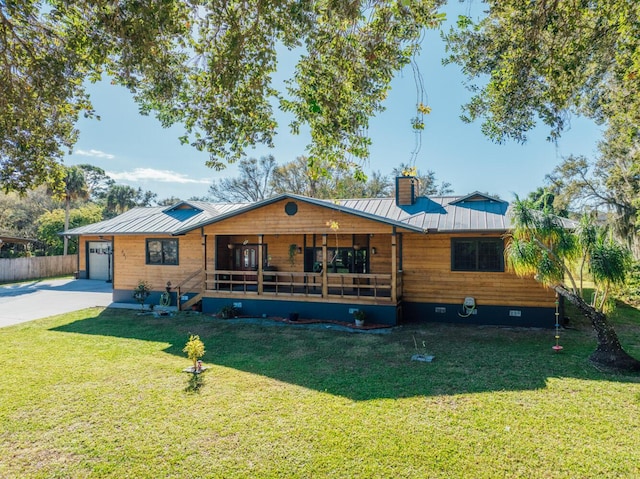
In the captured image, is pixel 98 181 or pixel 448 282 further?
pixel 98 181

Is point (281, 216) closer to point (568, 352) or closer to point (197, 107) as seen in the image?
point (197, 107)

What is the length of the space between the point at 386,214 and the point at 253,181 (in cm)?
2299

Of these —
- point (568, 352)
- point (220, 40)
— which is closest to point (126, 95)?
point (220, 40)

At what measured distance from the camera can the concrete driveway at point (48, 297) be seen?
1326 cm

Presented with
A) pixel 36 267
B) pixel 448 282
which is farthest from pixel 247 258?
pixel 36 267

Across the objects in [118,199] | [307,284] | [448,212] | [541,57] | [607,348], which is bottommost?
[607,348]

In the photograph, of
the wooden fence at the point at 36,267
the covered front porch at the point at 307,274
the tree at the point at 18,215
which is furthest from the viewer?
the tree at the point at 18,215

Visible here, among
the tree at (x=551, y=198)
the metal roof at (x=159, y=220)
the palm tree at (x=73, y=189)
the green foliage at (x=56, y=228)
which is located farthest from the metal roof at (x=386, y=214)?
the green foliage at (x=56, y=228)

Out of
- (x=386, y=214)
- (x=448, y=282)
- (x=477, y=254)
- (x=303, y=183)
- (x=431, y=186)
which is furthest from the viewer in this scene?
(x=431, y=186)

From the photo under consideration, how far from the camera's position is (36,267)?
945 inches

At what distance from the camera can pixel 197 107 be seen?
5.68m

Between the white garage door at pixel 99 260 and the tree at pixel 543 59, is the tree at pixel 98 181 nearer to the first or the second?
the white garage door at pixel 99 260

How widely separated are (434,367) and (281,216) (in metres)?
7.08

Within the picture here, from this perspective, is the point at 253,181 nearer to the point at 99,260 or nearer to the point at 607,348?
the point at 99,260
